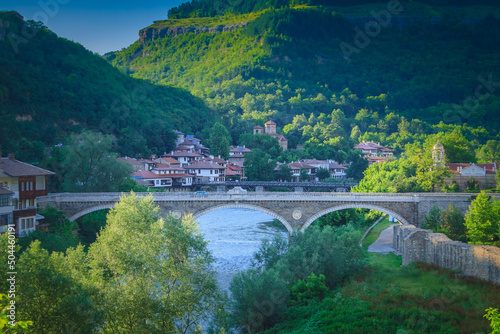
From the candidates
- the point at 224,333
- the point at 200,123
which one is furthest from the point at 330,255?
the point at 200,123

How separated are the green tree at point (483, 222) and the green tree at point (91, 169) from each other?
2739 cm

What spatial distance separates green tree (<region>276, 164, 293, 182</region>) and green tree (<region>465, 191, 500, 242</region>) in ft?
→ 130

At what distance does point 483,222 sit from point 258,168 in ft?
132

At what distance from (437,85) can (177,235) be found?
434ft

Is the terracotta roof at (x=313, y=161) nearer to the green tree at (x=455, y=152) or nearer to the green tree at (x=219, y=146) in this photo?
the green tree at (x=219, y=146)

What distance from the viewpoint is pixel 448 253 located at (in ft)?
95.1

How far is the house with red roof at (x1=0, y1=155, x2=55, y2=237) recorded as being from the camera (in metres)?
31.6

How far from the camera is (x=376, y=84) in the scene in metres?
148

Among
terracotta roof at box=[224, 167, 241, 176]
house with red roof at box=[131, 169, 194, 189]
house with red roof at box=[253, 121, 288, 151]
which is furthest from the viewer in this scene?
house with red roof at box=[253, 121, 288, 151]

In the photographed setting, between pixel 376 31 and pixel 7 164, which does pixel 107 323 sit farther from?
pixel 376 31

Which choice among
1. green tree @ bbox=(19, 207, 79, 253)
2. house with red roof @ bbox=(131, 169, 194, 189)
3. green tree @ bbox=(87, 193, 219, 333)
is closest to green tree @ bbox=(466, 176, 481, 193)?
house with red roof @ bbox=(131, 169, 194, 189)

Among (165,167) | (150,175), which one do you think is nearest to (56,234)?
(150,175)

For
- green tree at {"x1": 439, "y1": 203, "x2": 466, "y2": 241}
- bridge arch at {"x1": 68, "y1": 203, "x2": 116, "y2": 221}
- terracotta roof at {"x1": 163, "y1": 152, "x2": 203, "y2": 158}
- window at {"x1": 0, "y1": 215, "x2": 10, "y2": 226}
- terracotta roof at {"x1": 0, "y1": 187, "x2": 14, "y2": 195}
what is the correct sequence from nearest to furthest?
terracotta roof at {"x1": 0, "y1": 187, "x2": 14, "y2": 195}
window at {"x1": 0, "y1": 215, "x2": 10, "y2": 226}
green tree at {"x1": 439, "y1": 203, "x2": 466, "y2": 241}
bridge arch at {"x1": 68, "y1": 203, "x2": 116, "y2": 221}
terracotta roof at {"x1": 163, "y1": 152, "x2": 203, "y2": 158}

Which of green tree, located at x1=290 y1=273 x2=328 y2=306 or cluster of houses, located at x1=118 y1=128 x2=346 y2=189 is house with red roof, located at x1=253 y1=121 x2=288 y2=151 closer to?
cluster of houses, located at x1=118 y1=128 x2=346 y2=189
